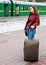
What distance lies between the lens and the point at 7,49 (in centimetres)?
955

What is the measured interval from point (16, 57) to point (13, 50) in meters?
1.28

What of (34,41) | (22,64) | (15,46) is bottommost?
(15,46)

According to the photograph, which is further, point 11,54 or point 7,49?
point 7,49

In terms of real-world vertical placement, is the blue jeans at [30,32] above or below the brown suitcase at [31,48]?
above

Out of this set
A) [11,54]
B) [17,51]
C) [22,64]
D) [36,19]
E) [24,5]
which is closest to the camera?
[22,64]

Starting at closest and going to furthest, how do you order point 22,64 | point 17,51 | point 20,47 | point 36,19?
point 22,64
point 36,19
point 17,51
point 20,47

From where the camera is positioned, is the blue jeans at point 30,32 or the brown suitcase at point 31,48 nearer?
the brown suitcase at point 31,48

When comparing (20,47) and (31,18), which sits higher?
(31,18)

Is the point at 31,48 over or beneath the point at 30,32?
beneath

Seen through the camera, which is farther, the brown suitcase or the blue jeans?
the blue jeans

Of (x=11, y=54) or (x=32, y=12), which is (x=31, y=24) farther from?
(x=11, y=54)

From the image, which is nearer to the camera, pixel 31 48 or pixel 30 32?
pixel 31 48

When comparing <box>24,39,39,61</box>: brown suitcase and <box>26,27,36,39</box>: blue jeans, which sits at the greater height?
<box>26,27,36,39</box>: blue jeans

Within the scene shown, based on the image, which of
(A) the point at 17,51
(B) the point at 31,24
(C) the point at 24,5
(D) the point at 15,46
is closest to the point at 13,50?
(A) the point at 17,51
